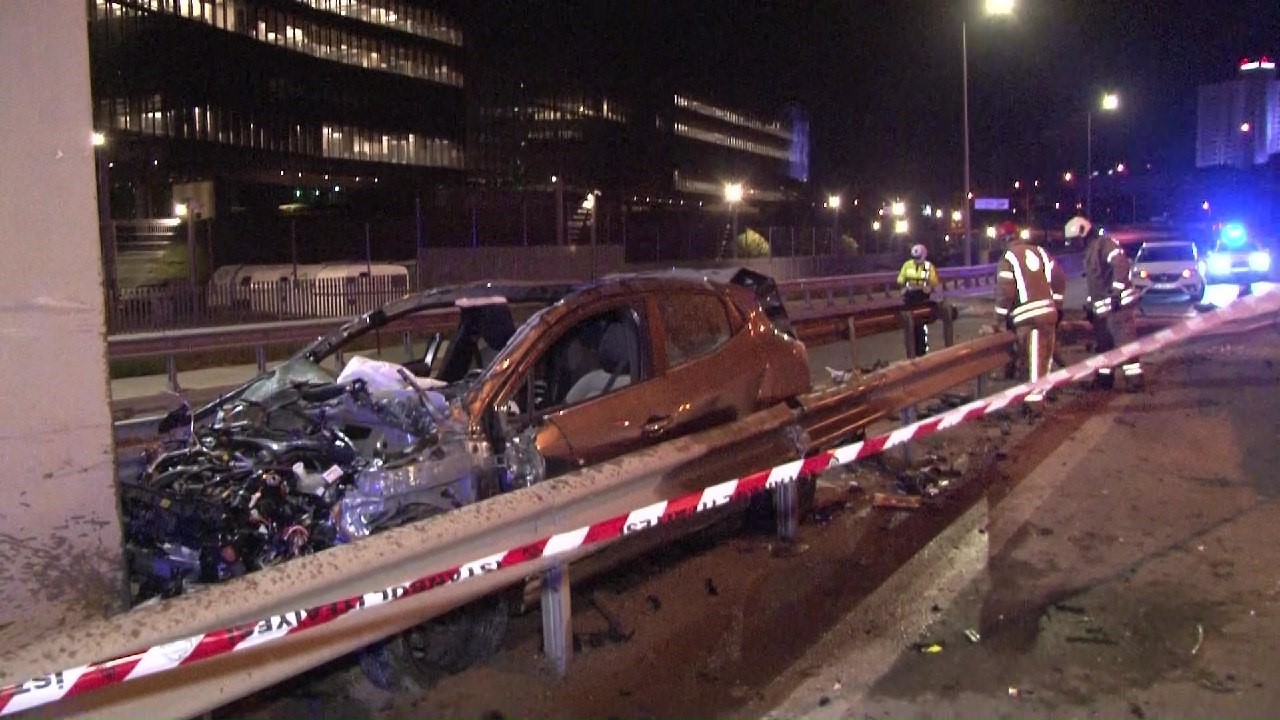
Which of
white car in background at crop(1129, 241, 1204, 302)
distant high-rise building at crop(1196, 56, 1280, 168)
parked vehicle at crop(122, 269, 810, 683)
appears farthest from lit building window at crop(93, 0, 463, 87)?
distant high-rise building at crop(1196, 56, 1280, 168)

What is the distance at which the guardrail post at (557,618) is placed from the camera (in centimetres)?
480

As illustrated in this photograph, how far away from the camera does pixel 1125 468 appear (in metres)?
8.45

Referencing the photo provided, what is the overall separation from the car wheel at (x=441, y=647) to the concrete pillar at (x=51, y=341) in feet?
3.49

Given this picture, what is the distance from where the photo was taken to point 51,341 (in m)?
4.14

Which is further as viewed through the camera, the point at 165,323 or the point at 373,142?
the point at 373,142

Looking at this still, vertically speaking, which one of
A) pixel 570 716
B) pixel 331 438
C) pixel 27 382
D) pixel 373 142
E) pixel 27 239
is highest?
pixel 373 142

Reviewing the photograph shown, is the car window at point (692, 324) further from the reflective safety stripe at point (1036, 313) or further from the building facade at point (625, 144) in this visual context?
the building facade at point (625, 144)

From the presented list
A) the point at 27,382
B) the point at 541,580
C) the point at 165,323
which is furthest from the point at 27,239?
the point at 165,323

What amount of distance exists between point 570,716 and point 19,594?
2.04 meters

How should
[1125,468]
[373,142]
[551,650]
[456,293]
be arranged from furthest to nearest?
[373,142]
[1125,468]
[456,293]
[551,650]

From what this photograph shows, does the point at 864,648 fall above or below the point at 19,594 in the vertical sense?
below

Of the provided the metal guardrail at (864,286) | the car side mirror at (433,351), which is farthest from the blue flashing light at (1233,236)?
the car side mirror at (433,351)

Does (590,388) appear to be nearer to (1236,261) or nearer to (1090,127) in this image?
(1236,261)

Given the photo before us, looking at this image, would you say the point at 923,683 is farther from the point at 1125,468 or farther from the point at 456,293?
the point at 1125,468
